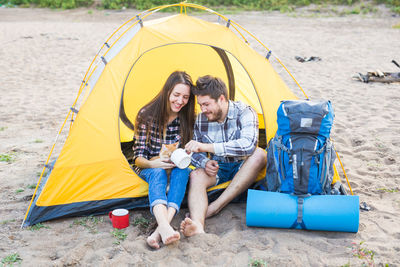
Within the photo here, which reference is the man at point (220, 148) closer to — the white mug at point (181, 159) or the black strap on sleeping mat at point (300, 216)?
the white mug at point (181, 159)

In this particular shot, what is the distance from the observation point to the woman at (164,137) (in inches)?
113

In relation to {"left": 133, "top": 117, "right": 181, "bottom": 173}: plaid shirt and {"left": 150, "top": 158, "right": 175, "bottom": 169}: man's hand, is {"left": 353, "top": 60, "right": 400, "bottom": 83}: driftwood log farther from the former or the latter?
{"left": 150, "top": 158, "right": 175, "bottom": 169}: man's hand

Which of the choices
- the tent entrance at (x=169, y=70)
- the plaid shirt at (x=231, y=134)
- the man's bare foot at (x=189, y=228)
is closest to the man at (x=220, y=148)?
the plaid shirt at (x=231, y=134)

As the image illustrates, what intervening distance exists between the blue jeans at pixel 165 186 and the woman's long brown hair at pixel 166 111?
404 mm

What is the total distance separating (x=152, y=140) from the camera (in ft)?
11.1

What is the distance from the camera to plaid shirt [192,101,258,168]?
3068mm

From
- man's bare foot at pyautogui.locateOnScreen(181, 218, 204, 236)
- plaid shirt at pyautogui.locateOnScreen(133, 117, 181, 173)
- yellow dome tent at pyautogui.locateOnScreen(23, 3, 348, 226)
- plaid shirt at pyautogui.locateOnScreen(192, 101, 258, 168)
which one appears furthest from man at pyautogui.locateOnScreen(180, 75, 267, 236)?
yellow dome tent at pyautogui.locateOnScreen(23, 3, 348, 226)

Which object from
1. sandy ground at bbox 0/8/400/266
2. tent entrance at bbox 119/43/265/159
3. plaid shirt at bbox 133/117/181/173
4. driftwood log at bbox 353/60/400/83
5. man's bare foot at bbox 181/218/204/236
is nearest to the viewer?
sandy ground at bbox 0/8/400/266

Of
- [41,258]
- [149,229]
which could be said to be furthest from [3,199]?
[149,229]

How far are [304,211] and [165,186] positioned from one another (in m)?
0.97

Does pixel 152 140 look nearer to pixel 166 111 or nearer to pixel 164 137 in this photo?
pixel 164 137

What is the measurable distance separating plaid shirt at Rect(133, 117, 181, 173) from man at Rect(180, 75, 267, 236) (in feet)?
0.75

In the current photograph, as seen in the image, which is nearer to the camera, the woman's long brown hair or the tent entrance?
the woman's long brown hair

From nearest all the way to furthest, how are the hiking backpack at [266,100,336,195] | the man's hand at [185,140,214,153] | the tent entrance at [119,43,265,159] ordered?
the hiking backpack at [266,100,336,195], the man's hand at [185,140,214,153], the tent entrance at [119,43,265,159]
